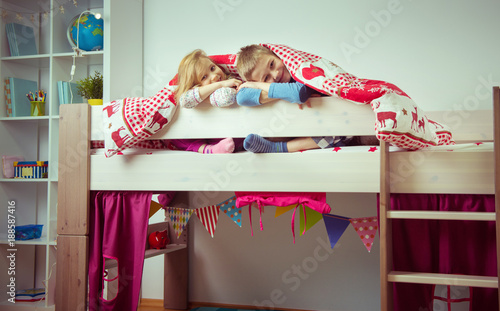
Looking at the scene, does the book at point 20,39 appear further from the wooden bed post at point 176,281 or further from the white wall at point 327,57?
the wooden bed post at point 176,281

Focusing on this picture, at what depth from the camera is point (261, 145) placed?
164 centimetres

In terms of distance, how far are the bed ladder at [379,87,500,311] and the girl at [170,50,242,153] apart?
573 mm

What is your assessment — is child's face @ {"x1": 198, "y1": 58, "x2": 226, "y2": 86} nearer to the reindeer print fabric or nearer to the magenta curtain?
the reindeer print fabric

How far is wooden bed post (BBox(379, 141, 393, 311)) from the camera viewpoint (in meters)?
1.45

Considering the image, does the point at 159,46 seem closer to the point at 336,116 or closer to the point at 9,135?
the point at 9,135

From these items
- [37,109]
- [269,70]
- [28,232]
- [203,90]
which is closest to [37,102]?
[37,109]

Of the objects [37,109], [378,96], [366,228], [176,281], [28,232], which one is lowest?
[176,281]

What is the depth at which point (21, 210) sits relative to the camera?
2.78 m

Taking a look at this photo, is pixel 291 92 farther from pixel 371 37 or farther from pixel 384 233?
pixel 371 37

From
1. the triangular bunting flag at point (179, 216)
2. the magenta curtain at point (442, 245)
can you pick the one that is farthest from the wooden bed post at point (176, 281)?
the magenta curtain at point (442, 245)

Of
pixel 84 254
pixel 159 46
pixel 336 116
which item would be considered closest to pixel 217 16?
pixel 159 46

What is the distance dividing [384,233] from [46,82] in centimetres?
237

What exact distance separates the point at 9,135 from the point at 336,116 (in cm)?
206

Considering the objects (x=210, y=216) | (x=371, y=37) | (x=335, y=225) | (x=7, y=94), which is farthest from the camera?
(x=7, y=94)
